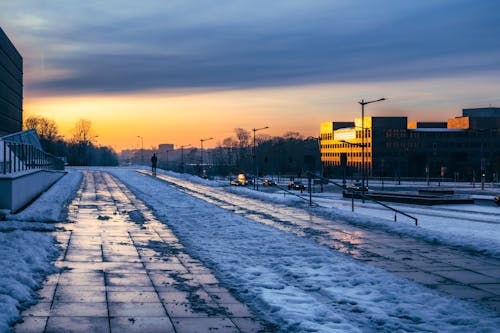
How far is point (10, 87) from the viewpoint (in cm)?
9062

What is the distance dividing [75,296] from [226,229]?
926 centimetres

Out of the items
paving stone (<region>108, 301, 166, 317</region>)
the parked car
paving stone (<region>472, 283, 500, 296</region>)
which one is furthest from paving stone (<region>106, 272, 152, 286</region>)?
the parked car

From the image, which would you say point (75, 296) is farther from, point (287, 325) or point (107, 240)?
point (107, 240)

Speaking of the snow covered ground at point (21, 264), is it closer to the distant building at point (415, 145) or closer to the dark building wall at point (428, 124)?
the distant building at point (415, 145)

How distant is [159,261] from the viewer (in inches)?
479

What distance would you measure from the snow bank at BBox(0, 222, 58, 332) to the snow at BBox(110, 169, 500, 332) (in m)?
3.41

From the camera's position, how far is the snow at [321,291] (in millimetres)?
7676

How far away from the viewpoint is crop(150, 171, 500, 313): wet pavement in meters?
9.91

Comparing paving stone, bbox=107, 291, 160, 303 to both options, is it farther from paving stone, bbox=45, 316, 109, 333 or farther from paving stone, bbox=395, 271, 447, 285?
paving stone, bbox=395, 271, 447, 285

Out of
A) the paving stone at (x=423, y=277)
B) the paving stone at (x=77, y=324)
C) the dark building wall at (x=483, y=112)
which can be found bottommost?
the paving stone at (x=423, y=277)

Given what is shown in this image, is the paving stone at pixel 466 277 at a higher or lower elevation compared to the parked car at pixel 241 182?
higher

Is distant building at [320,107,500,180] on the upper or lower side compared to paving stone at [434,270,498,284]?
upper

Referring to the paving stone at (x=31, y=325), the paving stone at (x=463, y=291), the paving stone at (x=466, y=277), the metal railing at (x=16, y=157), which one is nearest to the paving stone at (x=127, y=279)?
the paving stone at (x=31, y=325)

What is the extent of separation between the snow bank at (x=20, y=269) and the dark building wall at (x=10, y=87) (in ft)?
229
